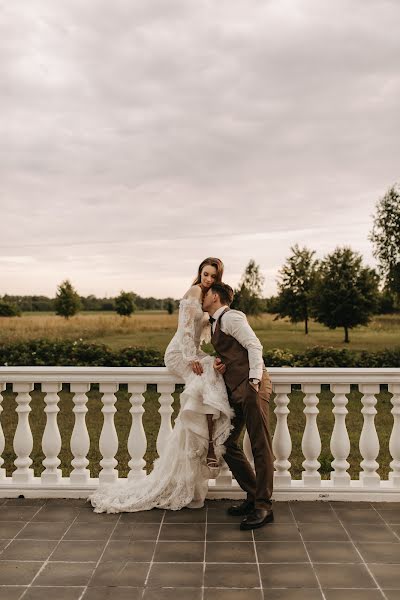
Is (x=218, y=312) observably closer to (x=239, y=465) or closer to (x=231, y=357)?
(x=231, y=357)

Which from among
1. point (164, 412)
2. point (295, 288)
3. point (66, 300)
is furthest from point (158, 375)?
point (66, 300)

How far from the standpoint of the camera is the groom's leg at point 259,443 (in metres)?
3.85

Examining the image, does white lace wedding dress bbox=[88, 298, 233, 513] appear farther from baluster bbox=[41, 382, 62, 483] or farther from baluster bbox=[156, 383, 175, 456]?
baluster bbox=[41, 382, 62, 483]

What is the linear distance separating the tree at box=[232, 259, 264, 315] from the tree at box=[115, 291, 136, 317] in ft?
48.1

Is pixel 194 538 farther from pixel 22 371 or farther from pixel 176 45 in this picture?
pixel 176 45

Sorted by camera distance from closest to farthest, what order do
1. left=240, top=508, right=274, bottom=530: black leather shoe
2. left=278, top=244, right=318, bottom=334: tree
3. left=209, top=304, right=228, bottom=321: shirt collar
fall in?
1. left=240, top=508, right=274, bottom=530: black leather shoe
2. left=209, top=304, right=228, bottom=321: shirt collar
3. left=278, top=244, right=318, bottom=334: tree

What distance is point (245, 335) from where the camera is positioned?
3.86 m

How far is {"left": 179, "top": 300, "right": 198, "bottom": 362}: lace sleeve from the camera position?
406cm

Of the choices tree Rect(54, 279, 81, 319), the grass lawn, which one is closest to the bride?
the grass lawn

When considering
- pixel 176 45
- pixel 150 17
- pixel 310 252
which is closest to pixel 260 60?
pixel 176 45

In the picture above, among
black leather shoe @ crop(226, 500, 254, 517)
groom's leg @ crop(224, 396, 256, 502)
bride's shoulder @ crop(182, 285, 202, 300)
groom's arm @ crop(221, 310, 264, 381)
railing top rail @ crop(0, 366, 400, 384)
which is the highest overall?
bride's shoulder @ crop(182, 285, 202, 300)

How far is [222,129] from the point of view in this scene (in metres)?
8.99

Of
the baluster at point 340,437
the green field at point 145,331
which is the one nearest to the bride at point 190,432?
the baluster at point 340,437

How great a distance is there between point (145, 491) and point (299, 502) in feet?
3.69
